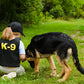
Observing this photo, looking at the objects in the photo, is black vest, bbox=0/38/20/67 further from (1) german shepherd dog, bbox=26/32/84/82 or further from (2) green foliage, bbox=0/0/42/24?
(2) green foliage, bbox=0/0/42/24

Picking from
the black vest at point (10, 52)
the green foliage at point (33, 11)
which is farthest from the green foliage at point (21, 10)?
the black vest at point (10, 52)

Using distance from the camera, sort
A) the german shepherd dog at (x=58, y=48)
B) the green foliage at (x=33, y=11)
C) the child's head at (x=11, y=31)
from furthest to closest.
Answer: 1. the green foliage at (x=33, y=11)
2. the child's head at (x=11, y=31)
3. the german shepherd dog at (x=58, y=48)

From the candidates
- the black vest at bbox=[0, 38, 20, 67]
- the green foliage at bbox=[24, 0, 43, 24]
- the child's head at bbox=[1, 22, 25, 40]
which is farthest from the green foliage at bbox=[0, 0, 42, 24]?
the black vest at bbox=[0, 38, 20, 67]

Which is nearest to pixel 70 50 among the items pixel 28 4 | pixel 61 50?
pixel 61 50

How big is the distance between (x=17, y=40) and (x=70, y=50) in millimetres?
1266

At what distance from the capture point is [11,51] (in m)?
4.07

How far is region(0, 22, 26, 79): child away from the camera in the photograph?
13.3 feet

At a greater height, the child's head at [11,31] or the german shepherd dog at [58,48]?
the child's head at [11,31]

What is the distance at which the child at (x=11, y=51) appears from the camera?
4055 millimetres

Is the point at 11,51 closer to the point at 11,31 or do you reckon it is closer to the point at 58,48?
the point at 11,31

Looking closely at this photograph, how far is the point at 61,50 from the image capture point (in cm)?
387

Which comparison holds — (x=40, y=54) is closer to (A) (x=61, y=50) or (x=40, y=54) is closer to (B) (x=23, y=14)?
(A) (x=61, y=50)

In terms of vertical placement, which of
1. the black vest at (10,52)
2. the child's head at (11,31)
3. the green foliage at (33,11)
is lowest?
the green foliage at (33,11)

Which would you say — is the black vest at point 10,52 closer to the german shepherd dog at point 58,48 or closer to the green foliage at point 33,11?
the german shepherd dog at point 58,48
